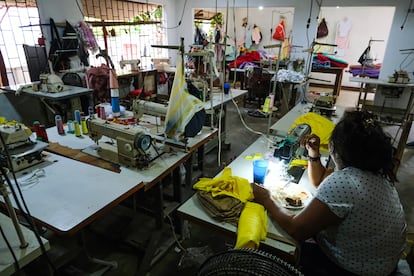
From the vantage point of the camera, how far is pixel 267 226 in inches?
49.8

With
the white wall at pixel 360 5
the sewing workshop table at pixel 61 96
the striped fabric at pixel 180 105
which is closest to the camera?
the striped fabric at pixel 180 105

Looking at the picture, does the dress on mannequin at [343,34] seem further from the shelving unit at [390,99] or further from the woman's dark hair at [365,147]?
the woman's dark hair at [365,147]

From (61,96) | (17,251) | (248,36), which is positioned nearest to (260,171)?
(17,251)

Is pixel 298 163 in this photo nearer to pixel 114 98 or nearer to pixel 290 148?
pixel 290 148

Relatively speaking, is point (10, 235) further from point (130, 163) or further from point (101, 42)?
point (101, 42)

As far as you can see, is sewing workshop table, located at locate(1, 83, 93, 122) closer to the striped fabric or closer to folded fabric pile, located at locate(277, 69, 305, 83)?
the striped fabric

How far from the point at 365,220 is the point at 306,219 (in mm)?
218

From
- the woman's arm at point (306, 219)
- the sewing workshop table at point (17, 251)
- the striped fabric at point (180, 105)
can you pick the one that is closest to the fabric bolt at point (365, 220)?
the woman's arm at point (306, 219)

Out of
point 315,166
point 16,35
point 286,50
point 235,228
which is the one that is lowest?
point 235,228

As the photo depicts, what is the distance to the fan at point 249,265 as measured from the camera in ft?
2.89

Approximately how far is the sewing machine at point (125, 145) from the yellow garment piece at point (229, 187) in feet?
1.59

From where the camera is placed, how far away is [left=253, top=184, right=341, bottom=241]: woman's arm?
108cm

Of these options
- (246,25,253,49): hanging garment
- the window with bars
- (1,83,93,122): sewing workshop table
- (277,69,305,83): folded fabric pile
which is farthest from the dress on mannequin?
→ (1,83,93,122): sewing workshop table

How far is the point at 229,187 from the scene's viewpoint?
4.66ft
